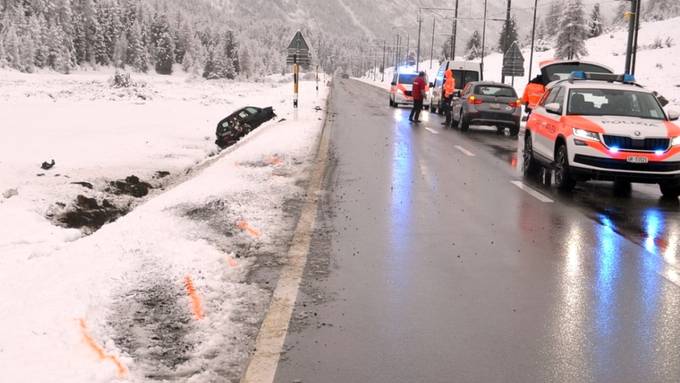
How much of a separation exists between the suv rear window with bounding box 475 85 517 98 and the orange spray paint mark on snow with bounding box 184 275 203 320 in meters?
16.9

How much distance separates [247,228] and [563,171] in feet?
18.3

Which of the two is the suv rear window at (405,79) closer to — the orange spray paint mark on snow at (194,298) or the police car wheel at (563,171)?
the police car wheel at (563,171)

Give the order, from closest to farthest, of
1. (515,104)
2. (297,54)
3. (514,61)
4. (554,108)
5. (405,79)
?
(554,108) → (515,104) → (297,54) → (514,61) → (405,79)

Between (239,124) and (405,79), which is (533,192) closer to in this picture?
(239,124)

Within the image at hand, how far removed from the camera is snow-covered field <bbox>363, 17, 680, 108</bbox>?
2020 inches

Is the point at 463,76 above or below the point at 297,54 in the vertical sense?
below

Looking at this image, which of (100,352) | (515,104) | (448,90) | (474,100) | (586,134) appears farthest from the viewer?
(448,90)

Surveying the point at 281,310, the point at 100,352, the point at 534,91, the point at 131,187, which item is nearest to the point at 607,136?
the point at 281,310

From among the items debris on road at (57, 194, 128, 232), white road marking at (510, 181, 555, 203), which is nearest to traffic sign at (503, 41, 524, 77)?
white road marking at (510, 181, 555, 203)

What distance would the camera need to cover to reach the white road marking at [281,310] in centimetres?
368

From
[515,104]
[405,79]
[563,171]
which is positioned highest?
[405,79]

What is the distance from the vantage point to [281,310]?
4629mm

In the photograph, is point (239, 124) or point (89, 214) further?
point (239, 124)

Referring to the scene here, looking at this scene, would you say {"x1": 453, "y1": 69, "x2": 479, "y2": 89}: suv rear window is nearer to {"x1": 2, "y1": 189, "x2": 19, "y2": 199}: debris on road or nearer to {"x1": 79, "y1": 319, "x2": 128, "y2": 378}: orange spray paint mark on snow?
{"x1": 2, "y1": 189, "x2": 19, "y2": 199}: debris on road
